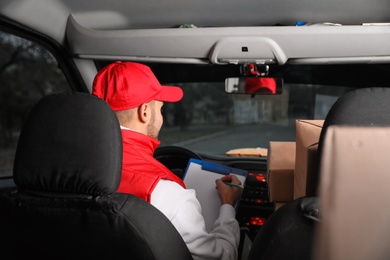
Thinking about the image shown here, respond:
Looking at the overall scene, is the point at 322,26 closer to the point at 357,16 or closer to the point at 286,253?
the point at 357,16

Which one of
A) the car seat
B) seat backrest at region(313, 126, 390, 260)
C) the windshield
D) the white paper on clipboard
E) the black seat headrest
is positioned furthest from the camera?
the windshield

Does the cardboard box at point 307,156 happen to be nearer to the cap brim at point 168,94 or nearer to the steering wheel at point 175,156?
the cap brim at point 168,94

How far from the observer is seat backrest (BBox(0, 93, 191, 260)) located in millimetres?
1403

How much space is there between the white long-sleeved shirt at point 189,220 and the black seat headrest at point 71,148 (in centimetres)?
33

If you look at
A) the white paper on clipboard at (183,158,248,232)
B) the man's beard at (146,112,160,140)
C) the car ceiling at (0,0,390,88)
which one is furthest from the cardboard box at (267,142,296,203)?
the car ceiling at (0,0,390,88)

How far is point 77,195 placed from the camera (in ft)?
4.66

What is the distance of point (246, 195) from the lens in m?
3.08

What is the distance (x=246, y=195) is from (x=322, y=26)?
122 cm

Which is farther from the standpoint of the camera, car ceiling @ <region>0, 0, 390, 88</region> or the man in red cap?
car ceiling @ <region>0, 0, 390, 88</region>

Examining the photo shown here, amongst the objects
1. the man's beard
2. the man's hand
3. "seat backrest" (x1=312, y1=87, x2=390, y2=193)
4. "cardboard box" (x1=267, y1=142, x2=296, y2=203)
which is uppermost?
"seat backrest" (x1=312, y1=87, x2=390, y2=193)

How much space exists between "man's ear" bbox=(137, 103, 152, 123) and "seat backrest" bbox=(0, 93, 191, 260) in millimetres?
508

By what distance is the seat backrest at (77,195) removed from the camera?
1403 mm

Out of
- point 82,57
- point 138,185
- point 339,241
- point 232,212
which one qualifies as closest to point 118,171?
point 138,185

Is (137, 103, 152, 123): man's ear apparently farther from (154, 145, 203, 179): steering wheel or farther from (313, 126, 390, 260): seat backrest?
(313, 126, 390, 260): seat backrest
